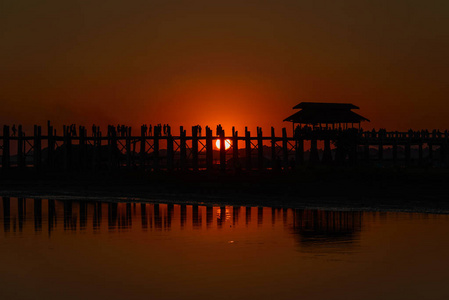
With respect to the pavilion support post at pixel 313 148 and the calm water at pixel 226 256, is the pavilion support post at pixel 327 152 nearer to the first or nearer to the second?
the pavilion support post at pixel 313 148

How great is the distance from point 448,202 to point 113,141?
41.5 m

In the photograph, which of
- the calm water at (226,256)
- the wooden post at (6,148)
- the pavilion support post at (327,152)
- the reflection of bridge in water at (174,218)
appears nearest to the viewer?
the calm water at (226,256)

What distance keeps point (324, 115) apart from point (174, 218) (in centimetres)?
3912

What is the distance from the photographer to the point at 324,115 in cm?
6200

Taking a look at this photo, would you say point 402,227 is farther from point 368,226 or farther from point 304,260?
point 304,260

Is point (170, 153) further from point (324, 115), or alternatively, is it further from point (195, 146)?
point (324, 115)

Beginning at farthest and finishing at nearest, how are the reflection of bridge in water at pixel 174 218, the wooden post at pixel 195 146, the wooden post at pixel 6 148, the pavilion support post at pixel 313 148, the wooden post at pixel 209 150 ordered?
the wooden post at pixel 6 148 → the pavilion support post at pixel 313 148 → the wooden post at pixel 195 146 → the wooden post at pixel 209 150 → the reflection of bridge in water at pixel 174 218

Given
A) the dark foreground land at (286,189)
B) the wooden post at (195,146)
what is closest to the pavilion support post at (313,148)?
the wooden post at (195,146)

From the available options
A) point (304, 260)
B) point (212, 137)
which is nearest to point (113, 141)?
point (212, 137)

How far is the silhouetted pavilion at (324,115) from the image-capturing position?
62062 mm

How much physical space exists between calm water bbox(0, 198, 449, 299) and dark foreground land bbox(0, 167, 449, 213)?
5426 mm

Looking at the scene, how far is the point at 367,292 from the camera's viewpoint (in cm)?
1207

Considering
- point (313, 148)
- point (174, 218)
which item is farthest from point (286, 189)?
point (313, 148)

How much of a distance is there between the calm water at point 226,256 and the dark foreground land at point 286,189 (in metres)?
5.43
